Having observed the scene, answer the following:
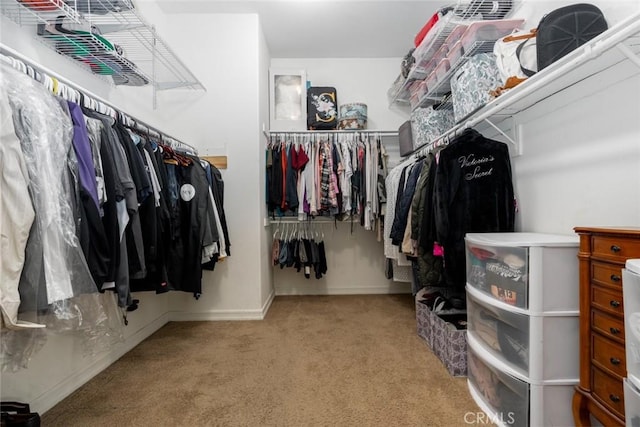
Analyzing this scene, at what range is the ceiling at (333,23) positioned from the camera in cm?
235

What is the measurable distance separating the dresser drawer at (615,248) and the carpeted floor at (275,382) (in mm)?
868

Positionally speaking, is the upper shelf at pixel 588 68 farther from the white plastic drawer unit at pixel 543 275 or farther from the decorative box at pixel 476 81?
the white plastic drawer unit at pixel 543 275

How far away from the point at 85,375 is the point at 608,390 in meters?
2.33

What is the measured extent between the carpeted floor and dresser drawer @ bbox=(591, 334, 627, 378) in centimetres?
57

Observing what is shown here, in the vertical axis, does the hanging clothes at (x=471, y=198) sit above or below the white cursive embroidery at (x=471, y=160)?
below

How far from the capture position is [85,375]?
1.49 metres

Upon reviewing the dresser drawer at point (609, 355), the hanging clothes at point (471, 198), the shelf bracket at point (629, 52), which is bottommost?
the dresser drawer at point (609, 355)

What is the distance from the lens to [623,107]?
3.55 feet

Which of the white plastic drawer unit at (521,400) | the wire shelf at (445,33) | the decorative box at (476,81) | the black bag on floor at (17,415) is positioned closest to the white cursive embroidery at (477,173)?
the decorative box at (476,81)

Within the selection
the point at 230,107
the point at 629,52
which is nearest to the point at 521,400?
Result: the point at 629,52

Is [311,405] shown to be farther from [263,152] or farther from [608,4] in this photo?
[608,4]

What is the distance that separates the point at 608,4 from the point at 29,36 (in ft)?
8.61

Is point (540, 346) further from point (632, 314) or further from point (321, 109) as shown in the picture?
point (321, 109)
